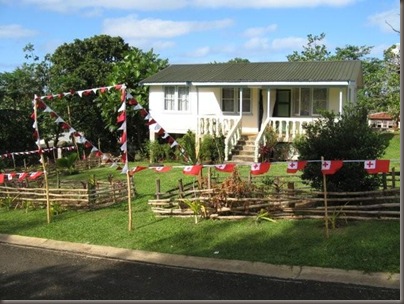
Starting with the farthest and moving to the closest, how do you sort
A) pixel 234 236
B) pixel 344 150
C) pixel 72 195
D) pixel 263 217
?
1. pixel 72 195
2. pixel 263 217
3. pixel 344 150
4. pixel 234 236

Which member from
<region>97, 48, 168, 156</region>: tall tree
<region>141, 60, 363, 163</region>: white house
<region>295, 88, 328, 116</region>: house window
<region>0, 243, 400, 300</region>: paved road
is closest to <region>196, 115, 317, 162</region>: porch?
<region>141, 60, 363, 163</region>: white house

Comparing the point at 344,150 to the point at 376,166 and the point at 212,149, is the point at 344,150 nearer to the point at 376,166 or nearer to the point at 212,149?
the point at 376,166

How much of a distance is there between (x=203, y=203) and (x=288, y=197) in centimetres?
170

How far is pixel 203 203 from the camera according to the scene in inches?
364

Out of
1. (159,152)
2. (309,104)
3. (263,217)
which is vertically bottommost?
(263,217)

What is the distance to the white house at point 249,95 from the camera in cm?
1889

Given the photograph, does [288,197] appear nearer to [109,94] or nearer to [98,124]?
[109,94]

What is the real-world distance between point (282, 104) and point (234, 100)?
2245 mm

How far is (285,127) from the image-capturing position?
19.0m

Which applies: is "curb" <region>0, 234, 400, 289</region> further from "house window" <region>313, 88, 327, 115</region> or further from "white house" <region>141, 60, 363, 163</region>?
"house window" <region>313, 88, 327, 115</region>

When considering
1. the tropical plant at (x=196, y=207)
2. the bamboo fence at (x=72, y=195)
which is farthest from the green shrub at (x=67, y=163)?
the tropical plant at (x=196, y=207)

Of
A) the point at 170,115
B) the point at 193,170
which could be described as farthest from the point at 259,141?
the point at 193,170

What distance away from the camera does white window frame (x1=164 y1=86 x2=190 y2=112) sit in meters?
22.3

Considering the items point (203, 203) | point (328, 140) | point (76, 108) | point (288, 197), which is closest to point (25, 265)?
point (203, 203)
